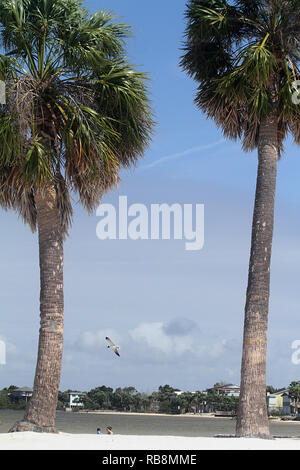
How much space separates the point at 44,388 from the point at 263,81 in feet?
31.7

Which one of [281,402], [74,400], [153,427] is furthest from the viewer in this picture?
[74,400]

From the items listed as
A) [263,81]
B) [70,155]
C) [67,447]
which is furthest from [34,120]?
[67,447]

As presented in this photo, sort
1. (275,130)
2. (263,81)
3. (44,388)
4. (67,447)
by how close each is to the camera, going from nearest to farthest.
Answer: (67,447), (44,388), (263,81), (275,130)

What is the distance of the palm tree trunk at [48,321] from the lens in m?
17.4

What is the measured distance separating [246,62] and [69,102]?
190 inches

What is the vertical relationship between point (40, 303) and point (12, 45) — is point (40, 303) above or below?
below

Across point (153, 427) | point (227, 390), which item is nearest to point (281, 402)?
point (227, 390)

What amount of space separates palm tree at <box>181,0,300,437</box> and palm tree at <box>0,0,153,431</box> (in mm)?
2245

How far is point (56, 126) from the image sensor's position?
1917cm

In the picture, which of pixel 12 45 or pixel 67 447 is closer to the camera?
pixel 67 447

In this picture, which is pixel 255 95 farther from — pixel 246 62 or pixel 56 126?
pixel 56 126

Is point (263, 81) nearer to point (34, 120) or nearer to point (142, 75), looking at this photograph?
point (142, 75)

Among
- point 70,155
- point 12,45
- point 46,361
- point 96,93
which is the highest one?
point 12,45

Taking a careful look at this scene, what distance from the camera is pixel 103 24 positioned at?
A: 780 inches
